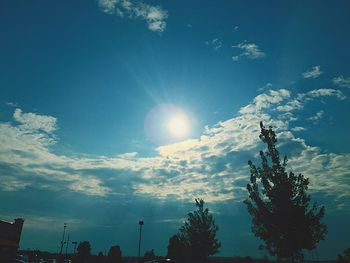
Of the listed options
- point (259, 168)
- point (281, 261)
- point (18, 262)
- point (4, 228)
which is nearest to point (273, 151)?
A: point (259, 168)

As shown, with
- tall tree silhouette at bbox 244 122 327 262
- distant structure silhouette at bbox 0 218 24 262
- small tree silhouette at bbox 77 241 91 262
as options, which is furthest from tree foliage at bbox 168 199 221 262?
small tree silhouette at bbox 77 241 91 262

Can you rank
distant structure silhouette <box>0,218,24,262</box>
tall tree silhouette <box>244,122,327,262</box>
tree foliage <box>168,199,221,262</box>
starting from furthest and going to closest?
distant structure silhouette <box>0,218,24,262</box> → tree foliage <box>168,199,221,262</box> → tall tree silhouette <box>244,122,327,262</box>

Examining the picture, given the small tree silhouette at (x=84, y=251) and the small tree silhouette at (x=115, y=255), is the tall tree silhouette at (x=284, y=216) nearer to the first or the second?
the small tree silhouette at (x=115, y=255)

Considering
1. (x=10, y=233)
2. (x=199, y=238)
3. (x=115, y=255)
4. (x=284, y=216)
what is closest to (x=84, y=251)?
(x=115, y=255)

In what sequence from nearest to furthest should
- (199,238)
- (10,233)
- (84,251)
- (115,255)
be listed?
(199,238)
(10,233)
(115,255)
(84,251)

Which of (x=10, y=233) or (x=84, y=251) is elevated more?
(x=10, y=233)

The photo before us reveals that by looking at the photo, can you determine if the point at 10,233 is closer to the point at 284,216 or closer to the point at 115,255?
the point at 115,255

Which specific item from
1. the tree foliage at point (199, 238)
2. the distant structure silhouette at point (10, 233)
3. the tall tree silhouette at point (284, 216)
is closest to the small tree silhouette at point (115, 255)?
the distant structure silhouette at point (10, 233)

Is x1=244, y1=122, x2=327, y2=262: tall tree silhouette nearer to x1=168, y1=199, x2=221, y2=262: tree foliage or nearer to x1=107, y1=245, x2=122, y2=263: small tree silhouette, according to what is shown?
x1=168, y1=199, x2=221, y2=262: tree foliage

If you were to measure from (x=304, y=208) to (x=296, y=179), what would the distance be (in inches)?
66.6

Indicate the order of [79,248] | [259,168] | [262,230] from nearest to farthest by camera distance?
1. [262,230]
2. [259,168]
3. [79,248]

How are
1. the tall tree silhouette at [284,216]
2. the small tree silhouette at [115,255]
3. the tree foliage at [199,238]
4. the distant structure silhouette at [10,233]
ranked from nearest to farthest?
1. the tall tree silhouette at [284,216]
2. the tree foliage at [199,238]
3. the distant structure silhouette at [10,233]
4. the small tree silhouette at [115,255]

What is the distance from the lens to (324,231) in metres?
16.9

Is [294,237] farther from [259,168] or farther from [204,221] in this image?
[204,221]
